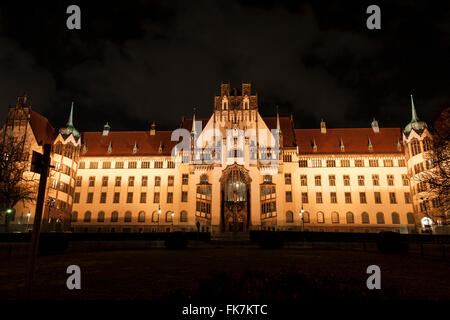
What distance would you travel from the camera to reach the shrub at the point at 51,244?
19.1 metres

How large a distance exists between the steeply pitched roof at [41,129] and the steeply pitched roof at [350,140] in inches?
1895

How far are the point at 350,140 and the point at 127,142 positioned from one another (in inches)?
1845

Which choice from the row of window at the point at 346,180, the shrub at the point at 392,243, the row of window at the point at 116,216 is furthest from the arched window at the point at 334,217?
the shrub at the point at 392,243

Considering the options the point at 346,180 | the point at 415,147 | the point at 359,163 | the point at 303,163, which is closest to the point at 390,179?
the point at 359,163

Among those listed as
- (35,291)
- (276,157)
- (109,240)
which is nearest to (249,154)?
(276,157)

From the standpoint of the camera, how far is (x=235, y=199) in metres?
50.1

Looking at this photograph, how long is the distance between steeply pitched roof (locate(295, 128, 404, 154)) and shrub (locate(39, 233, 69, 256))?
152ft

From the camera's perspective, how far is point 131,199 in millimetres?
56531

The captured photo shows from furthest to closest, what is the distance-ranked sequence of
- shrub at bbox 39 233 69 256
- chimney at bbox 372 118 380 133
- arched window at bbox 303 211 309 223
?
chimney at bbox 372 118 380 133 → arched window at bbox 303 211 309 223 → shrub at bbox 39 233 69 256

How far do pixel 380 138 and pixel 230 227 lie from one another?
36.7 m

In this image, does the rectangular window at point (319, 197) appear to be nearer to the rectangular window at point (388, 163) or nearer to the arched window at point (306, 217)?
the arched window at point (306, 217)

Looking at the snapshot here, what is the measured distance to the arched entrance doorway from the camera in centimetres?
4916

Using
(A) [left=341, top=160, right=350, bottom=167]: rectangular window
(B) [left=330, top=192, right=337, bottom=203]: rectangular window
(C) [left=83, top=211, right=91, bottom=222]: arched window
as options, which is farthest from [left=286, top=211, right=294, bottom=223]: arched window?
(C) [left=83, top=211, right=91, bottom=222]: arched window

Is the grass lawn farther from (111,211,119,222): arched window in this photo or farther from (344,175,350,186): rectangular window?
(111,211,119,222): arched window
